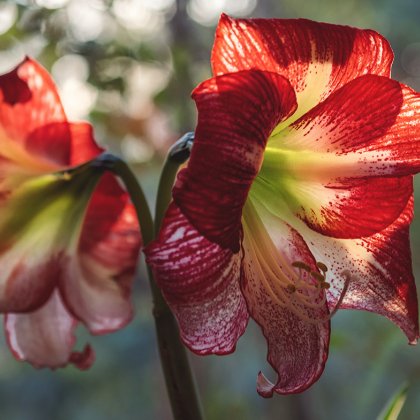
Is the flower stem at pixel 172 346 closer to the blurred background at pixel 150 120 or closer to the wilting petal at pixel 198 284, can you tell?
the wilting petal at pixel 198 284

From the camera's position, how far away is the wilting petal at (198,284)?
0.55 metres

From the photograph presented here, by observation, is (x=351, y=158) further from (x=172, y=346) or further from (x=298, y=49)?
(x=172, y=346)

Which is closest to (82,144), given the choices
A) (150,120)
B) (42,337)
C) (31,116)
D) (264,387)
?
(31,116)

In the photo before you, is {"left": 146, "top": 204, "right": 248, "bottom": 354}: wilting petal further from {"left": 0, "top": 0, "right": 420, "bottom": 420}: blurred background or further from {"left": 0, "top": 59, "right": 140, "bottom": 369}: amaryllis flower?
{"left": 0, "top": 0, "right": 420, "bottom": 420}: blurred background

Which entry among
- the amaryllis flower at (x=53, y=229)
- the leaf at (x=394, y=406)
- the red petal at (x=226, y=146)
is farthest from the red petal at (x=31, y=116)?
the leaf at (x=394, y=406)

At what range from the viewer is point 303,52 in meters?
0.54

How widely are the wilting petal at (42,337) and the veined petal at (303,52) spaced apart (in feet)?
1.23

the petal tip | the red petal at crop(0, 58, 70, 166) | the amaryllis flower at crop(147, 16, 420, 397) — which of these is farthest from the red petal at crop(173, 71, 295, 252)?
the red petal at crop(0, 58, 70, 166)

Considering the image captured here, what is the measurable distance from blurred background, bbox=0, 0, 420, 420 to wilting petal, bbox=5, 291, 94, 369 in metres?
0.23

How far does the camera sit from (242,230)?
595mm

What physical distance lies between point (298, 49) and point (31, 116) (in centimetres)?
29

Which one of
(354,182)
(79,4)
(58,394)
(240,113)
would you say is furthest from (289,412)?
(58,394)

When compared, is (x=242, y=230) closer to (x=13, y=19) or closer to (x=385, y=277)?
(x=385, y=277)

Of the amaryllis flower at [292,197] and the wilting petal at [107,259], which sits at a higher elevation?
the amaryllis flower at [292,197]
